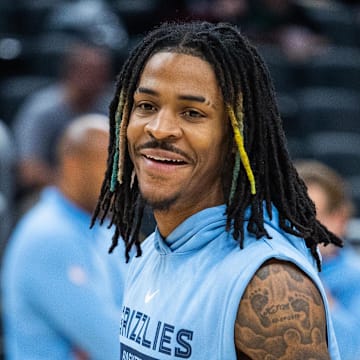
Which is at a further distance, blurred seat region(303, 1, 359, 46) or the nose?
blurred seat region(303, 1, 359, 46)

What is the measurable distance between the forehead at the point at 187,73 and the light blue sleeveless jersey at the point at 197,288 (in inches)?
10.6

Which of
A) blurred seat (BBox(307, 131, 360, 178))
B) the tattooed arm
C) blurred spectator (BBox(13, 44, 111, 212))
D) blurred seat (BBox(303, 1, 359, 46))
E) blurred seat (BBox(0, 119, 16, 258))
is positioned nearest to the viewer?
the tattooed arm

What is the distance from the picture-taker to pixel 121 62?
761 centimetres

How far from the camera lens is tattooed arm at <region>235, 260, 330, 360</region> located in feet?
6.12

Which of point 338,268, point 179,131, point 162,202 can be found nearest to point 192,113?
point 179,131

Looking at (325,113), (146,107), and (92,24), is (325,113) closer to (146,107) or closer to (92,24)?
(92,24)

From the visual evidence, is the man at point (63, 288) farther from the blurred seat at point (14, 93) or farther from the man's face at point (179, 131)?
the blurred seat at point (14, 93)

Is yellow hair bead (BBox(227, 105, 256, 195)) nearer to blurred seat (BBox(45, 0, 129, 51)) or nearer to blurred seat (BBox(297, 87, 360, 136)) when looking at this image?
blurred seat (BBox(45, 0, 129, 51))

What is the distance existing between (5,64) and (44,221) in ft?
13.4

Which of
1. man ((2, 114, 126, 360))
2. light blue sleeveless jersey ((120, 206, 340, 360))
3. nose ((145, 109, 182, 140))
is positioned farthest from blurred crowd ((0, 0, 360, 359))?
nose ((145, 109, 182, 140))

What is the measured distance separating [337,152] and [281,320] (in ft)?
17.7

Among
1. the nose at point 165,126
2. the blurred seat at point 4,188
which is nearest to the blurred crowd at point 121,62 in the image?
the blurred seat at point 4,188

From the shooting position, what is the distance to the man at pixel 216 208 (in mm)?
1904

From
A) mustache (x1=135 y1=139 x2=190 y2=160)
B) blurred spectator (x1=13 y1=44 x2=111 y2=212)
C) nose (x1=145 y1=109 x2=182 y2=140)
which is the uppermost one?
blurred spectator (x1=13 y1=44 x2=111 y2=212)
